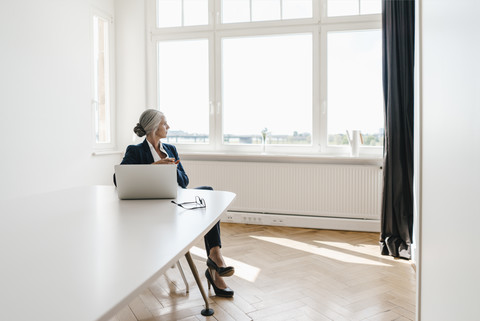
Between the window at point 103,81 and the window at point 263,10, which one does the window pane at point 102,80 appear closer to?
the window at point 103,81

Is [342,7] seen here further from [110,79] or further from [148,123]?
[110,79]

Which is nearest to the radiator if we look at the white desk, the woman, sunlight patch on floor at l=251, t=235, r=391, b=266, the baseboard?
the baseboard

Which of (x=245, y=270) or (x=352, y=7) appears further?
(x=352, y=7)

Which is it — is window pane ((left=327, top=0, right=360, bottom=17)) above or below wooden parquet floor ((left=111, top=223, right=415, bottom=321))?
above

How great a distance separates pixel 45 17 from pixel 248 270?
3161 mm

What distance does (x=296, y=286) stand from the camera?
2.61m

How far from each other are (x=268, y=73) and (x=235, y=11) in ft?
2.96

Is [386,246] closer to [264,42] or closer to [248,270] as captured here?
[248,270]

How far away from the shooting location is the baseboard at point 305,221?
410cm

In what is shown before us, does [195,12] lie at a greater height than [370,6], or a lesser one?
greater

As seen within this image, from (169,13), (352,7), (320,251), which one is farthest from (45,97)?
(352,7)

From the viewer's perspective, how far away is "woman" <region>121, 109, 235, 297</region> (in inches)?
97.3

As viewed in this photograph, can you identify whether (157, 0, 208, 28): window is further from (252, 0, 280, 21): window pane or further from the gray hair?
the gray hair

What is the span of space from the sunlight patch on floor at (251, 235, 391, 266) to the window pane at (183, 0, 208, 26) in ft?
9.39
